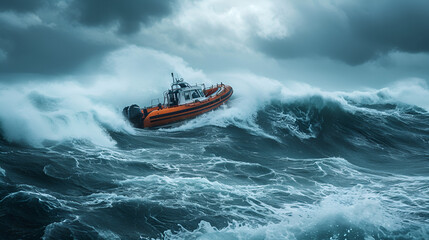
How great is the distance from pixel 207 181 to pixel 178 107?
1355cm

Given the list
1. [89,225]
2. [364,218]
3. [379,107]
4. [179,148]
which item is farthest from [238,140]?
[379,107]

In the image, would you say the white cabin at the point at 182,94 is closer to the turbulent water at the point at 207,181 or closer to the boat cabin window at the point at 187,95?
the boat cabin window at the point at 187,95

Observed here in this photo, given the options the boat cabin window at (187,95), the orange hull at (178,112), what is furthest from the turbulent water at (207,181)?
the boat cabin window at (187,95)

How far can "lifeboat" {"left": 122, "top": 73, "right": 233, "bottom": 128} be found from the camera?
2239 cm

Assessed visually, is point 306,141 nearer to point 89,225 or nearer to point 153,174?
point 153,174

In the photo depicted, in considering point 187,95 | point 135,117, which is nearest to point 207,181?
point 135,117

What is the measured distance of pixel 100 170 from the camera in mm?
11023

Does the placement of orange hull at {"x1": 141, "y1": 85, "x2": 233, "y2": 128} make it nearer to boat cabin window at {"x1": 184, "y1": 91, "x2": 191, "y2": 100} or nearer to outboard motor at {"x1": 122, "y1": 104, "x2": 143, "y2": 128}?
outboard motor at {"x1": 122, "y1": 104, "x2": 143, "y2": 128}

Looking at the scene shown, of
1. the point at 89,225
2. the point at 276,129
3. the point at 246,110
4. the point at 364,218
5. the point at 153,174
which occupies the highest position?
the point at 246,110

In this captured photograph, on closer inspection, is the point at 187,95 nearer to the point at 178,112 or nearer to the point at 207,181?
the point at 178,112

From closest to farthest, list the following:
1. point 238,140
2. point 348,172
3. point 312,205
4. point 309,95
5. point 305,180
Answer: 1. point 312,205
2. point 305,180
3. point 348,172
4. point 238,140
5. point 309,95

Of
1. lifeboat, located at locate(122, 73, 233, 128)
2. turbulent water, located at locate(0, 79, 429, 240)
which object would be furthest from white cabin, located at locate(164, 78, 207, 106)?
turbulent water, located at locate(0, 79, 429, 240)

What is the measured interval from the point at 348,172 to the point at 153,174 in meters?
8.43

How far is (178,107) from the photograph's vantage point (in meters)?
23.7
